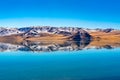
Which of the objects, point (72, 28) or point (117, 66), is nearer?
point (117, 66)

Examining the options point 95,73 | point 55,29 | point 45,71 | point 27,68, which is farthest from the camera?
point 55,29

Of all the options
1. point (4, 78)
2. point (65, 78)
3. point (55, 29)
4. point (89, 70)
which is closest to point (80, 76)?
point (65, 78)

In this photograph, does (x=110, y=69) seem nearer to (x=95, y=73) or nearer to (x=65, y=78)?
(x=95, y=73)

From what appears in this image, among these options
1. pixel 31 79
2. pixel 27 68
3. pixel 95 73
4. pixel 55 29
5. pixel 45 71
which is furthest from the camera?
pixel 55 29

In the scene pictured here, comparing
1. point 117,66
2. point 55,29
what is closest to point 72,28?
point 55,29

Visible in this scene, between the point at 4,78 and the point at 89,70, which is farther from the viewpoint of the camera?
the point at 89,70

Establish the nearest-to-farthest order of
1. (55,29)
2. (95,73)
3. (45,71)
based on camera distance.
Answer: (95,73), (45,71), (55,29)

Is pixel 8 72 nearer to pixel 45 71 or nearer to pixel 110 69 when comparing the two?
pixel 45 71

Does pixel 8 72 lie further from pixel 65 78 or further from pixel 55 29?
pixel 55 29

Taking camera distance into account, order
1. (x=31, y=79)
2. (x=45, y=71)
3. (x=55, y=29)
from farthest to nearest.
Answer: (x=55, y=29), (x=45, y=71), (x=31, y=79)
